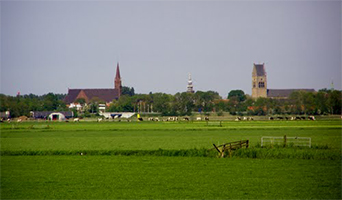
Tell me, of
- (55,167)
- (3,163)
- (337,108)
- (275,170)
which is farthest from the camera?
(337,108)

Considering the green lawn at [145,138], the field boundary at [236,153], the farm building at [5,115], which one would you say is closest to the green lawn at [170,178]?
the field boundary at [236,153]

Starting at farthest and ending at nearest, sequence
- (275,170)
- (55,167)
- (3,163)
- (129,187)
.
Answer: (3,163)
(55,167)
(275,170)
(129,187)

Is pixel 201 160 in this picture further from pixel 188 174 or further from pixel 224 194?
pixel 224 194

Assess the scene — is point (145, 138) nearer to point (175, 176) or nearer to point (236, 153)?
point (236, 153)

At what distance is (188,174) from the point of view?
93.8 ft

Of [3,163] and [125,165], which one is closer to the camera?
[125,165]

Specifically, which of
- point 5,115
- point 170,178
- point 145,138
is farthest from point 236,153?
point 5,115

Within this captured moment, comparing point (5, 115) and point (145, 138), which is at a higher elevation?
point (5, 115)

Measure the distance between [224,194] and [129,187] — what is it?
471 centimetres

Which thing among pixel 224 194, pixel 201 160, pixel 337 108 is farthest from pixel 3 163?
pixel 337 108

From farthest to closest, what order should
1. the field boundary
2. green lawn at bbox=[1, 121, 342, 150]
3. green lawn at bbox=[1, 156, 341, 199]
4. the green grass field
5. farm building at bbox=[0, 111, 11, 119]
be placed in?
farm building at bbox=[0, 111, 11, 119], green lawn at bbox=[1, 121, 342, 150], the field boundary, the green grass field, green lawn at bbox=[1, 156, 341, 199]

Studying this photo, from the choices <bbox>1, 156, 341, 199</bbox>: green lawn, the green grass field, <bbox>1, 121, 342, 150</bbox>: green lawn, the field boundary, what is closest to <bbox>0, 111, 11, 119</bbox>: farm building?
<bbox>1, 121, 342, 150</bbox>: green lawn

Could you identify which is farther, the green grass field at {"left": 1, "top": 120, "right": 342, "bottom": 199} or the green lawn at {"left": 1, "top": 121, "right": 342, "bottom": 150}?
the green lawn at {"left": 1, "top": 121, "right": 342, "bottom": 150}

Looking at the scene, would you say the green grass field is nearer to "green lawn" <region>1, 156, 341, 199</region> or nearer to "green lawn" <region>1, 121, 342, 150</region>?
"green lawn" <region>1, 156, 341, 199</region>
